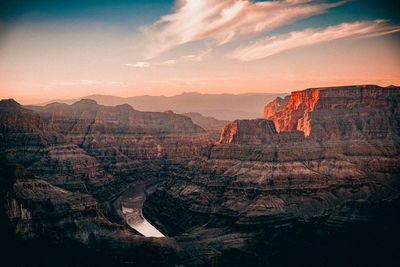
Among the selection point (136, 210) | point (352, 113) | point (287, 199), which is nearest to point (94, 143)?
point (136, 210)

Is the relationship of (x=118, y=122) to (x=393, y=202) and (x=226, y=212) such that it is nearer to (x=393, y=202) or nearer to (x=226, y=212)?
(x=226, y=212)

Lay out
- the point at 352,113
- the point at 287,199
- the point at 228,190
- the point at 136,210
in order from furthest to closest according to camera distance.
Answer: the point at 352,113, the point at 136,210, the point at 228,190, the point at 287,199

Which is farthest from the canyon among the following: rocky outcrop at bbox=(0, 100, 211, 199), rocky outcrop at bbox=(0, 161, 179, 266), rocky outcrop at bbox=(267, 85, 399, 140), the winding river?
the winding river

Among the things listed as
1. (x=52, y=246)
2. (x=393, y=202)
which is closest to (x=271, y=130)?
(x=393, y=202)

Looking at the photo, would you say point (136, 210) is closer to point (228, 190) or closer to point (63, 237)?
point (228, 190)

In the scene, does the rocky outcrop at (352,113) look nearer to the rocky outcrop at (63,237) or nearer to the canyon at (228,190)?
the canyon at (228,190)

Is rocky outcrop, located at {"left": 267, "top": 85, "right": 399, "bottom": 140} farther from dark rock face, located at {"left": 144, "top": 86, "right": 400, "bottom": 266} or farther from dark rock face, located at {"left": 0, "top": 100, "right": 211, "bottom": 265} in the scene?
dark rock face, located at {"left": 0, "top": 100, "right": 211, "bottom": 265}
